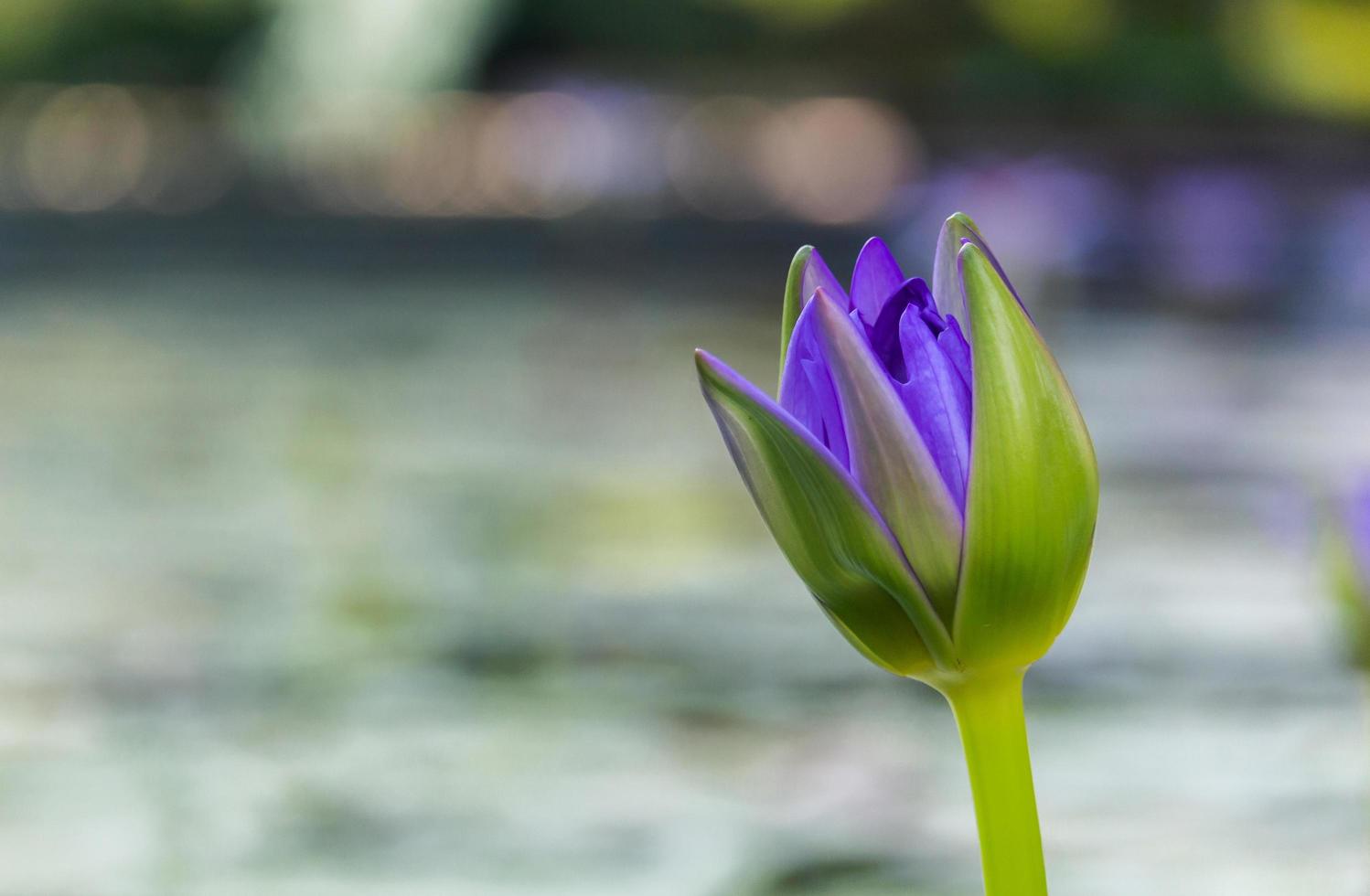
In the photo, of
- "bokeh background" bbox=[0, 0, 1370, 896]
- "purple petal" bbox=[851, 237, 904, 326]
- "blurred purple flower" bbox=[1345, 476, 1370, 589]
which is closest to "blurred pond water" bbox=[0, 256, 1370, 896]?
"bokeh background" bbox=[0, 0, 1370, 896]

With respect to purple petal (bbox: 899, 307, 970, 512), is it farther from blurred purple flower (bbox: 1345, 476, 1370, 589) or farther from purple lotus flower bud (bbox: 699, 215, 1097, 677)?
blurred purple flower (bbox: 1345, 476, 1370, 589)

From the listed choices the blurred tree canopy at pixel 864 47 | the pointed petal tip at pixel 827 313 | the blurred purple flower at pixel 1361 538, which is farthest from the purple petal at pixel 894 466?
the blurred tree canopy at pixel 864 47

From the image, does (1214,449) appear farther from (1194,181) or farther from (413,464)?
(1194,181)

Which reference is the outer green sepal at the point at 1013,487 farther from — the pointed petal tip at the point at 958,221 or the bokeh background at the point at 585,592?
the bokeh background at the point at 585,592

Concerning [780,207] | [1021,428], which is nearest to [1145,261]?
[780,207]

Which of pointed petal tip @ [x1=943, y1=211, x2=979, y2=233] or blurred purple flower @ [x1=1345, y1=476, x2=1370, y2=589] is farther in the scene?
blurred purple flower @ [x1=1345, y1=476, x2=1370, y2=589]

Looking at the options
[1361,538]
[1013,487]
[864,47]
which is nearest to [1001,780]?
[1013,487]
